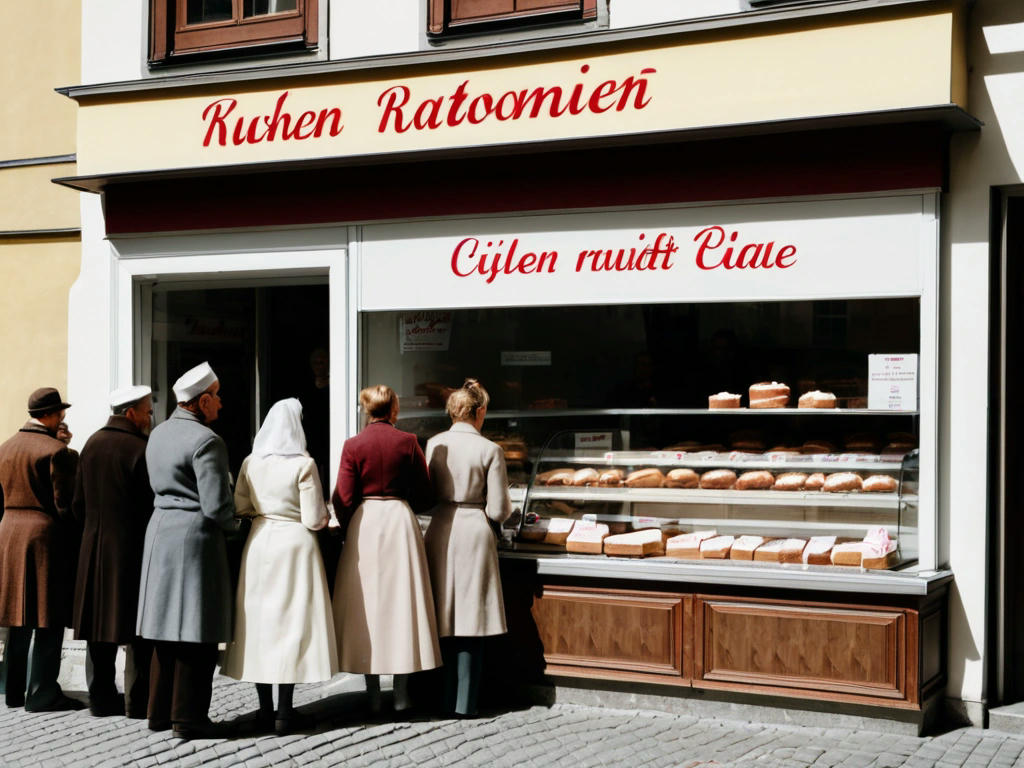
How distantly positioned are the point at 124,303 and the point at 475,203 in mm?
3037

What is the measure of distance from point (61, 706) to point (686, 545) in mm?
4006

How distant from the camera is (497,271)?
7.94 m

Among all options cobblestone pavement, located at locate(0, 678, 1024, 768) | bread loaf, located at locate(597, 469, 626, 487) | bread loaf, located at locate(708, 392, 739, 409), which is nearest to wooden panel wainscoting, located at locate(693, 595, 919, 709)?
cobblestone pavement, located at locate(0, 678, 1024, 768)

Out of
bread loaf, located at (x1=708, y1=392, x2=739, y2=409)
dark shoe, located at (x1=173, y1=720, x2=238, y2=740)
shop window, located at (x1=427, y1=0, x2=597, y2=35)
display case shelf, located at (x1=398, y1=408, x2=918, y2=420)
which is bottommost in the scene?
dark shoe, located at (x1=173, y1=720, x2=238, y2=740)

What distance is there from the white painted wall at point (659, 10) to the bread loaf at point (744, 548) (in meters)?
3.24

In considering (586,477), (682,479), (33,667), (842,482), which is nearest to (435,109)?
(586,477)

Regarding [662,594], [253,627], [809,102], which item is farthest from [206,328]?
[809,102]

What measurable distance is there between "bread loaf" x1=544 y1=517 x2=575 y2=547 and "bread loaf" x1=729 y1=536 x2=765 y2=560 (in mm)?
1057

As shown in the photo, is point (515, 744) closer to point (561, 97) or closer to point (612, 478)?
point (612, 478)

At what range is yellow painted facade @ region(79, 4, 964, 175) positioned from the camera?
6750 millimetres

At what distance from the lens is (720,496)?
7.58m

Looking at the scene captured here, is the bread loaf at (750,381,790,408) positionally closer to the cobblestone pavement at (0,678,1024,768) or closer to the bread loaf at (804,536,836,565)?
the bread loaf at (804,536,836,565)

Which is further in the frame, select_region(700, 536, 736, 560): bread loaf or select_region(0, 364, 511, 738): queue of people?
select_region(700, 536, 736, 560): bread loaf

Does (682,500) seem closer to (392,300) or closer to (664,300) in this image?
(664,300)
